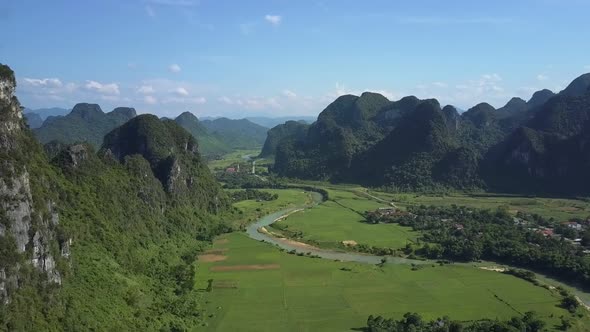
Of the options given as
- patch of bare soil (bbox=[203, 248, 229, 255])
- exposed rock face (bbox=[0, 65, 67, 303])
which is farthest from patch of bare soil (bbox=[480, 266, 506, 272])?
exposed rock face (bbox=[0, 65, 67, 303])

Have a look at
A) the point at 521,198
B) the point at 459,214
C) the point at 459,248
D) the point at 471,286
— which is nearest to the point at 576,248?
the point at 459,248

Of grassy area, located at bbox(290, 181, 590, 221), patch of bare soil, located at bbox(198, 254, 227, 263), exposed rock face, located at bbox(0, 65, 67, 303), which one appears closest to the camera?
exposed rock face, located at bbox(0, 65, 67, 303)

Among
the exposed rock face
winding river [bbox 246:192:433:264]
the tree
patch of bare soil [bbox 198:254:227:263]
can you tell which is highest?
the exposed rock face

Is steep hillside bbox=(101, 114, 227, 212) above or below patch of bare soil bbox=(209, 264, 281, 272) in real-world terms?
above

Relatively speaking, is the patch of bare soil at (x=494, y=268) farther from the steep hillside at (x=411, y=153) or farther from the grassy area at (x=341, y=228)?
the steep hillside at (x=411, y=153)

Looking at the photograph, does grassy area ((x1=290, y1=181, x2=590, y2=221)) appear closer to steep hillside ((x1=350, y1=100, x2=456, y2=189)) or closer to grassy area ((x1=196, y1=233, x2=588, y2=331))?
steep hillside ((x1=350, y1=100, x2=456, y2=189))

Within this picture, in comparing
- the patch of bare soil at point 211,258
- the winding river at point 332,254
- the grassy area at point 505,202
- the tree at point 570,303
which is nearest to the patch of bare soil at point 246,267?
the patch of bare soil at point 211,258
